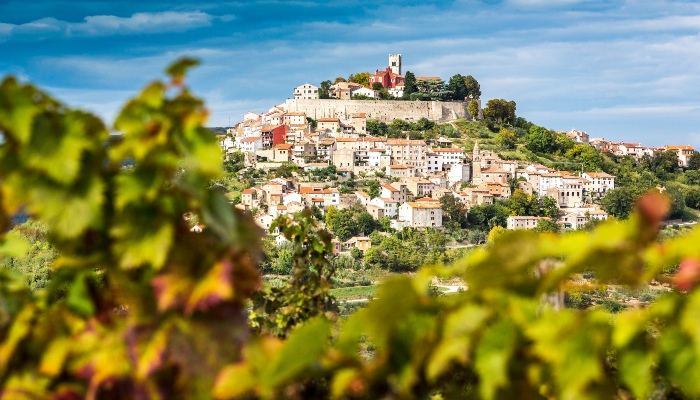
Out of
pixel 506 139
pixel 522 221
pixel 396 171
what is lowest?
pixel 522 221

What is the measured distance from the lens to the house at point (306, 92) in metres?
50.2

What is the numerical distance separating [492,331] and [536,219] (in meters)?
37.4

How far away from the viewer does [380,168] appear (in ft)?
140

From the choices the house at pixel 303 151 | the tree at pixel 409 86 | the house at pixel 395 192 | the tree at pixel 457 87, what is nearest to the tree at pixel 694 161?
the tree at pixel 457 87

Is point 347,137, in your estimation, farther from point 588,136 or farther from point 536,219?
point 588,136

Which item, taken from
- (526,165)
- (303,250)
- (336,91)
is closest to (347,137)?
(336,91)

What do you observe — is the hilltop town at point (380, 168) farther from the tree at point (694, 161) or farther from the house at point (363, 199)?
the tree at point (694, 161)

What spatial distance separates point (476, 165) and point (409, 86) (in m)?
11.6

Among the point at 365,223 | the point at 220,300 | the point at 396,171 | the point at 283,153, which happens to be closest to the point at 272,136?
the point at 283,153

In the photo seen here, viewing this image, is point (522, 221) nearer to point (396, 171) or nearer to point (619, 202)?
point (619, 202)

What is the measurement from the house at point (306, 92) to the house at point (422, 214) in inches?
648

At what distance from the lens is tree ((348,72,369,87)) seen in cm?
5562

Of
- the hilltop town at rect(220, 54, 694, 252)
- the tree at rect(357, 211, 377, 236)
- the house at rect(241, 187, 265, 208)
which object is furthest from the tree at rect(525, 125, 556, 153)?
the house at rect(241, 187, 265, 208)

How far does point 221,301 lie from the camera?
0.74 meters
